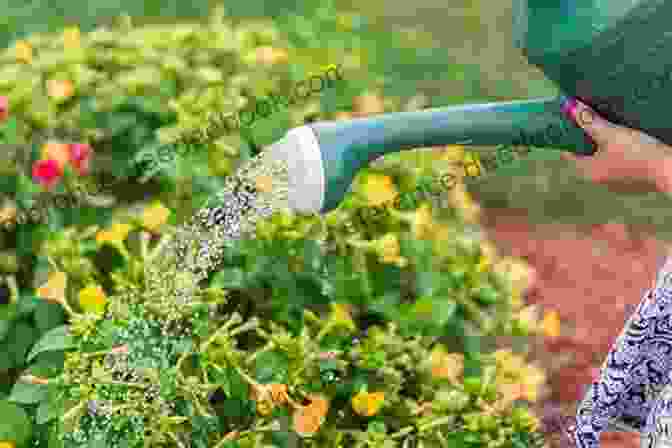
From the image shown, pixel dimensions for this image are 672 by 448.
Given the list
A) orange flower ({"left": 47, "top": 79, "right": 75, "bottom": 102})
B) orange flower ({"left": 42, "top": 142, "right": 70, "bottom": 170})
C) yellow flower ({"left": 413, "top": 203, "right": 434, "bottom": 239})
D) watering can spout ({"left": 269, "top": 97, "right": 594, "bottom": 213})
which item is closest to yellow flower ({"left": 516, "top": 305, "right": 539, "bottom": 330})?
yellow flower ({"left": 413, "top": 203, "right": 434, "bottom": 239})

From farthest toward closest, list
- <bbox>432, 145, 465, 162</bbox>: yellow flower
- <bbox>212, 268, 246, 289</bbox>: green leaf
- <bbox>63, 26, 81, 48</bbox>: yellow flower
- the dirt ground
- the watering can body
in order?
1. the dirt ground
2. <bbox>63, 26, 81, 48</bbox>: yellow flower
3. <bbox>432, 145, 465, 162</bbox>: yellow flower
4. <bbox>212, 268, 246, 289</bbox>: green leaf
5. the watering can body

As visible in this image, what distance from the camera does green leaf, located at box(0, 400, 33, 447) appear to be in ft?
6.63

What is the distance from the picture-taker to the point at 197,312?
2.08m

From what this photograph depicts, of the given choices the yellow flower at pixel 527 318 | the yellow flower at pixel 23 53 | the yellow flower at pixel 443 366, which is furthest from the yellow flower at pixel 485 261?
the yellow flower at pixel 23 53

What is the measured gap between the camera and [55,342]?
2043mm

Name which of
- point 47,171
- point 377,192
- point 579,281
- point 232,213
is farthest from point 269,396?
point 579,281

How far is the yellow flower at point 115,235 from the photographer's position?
2.32 metres

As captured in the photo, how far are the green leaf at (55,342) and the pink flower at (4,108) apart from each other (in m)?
0.92

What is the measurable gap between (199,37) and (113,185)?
530 mm

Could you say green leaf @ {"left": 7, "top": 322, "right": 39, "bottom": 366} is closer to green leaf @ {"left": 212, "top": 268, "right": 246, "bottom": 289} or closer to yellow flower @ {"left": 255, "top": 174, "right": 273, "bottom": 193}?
green leaf @ {"left": 212, "top": 268, "right": 246, "bottom": 289}

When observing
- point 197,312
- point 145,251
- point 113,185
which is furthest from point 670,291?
point 113,185

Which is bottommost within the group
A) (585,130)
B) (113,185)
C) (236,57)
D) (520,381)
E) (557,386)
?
(557,386)

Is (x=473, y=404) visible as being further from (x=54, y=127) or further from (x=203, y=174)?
(x=54, y=127)

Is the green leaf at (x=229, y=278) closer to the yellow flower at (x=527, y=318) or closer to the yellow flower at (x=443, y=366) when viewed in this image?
the yellow flower at (x=443, y=366)
